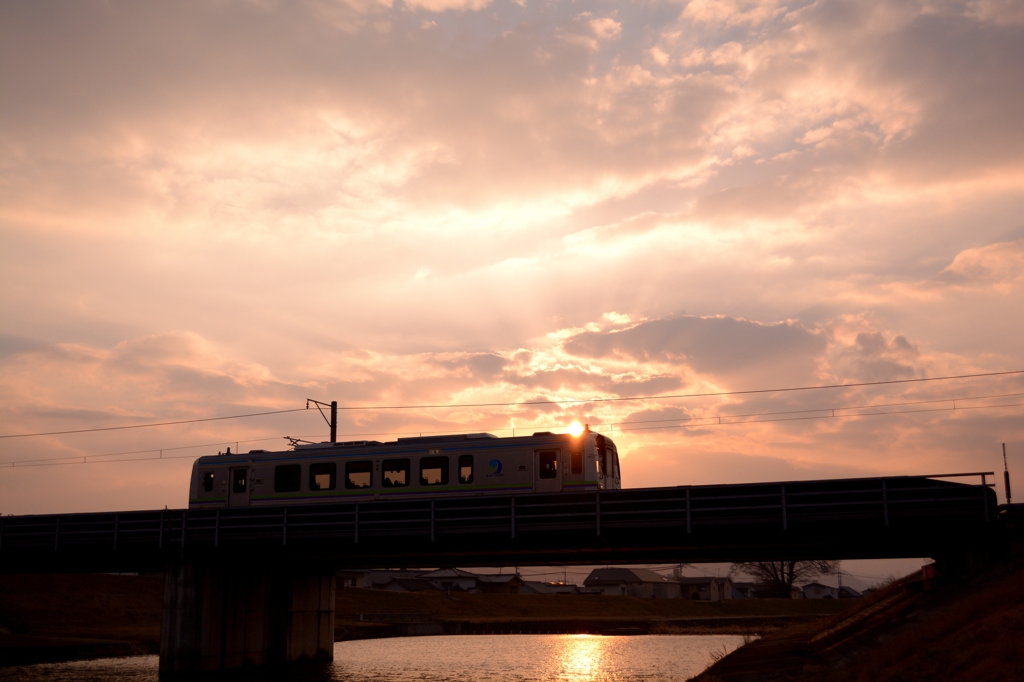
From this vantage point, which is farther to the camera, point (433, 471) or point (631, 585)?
point (631, 585)

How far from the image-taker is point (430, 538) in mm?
35375

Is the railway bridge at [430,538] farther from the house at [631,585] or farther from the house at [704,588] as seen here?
the house at [704,588]

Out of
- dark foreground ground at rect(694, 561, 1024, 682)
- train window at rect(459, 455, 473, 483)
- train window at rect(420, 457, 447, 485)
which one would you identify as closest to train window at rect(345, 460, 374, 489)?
train window at rect(420, 457, 447, 485)

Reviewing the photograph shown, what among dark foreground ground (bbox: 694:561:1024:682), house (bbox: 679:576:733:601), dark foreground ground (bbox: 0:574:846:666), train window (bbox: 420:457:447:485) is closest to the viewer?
dark foreground ground (bbox: 694:561:1024:682)

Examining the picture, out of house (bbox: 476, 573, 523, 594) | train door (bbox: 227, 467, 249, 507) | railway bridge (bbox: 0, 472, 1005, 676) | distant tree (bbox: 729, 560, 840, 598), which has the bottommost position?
house (bbox: 476, 573, 523, 594)

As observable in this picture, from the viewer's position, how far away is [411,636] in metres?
78.2

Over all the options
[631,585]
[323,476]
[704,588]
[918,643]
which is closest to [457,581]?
[631,585]

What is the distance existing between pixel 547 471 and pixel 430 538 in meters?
6.32

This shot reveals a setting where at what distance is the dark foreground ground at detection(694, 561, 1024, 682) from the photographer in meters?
19.0

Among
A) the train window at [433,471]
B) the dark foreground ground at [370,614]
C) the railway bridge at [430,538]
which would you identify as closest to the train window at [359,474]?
the train window at [433,471]

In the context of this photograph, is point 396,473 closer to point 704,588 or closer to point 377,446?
point 377,446

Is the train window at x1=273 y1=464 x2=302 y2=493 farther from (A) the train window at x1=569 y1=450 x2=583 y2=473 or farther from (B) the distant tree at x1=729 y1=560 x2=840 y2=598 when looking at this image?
(B) the distant tree at x1=729 y1=560 x2=840 y2=598

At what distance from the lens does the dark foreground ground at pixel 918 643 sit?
18953 mm

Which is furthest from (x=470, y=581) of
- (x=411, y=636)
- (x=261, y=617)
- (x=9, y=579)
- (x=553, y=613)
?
(x=261, y=617)
